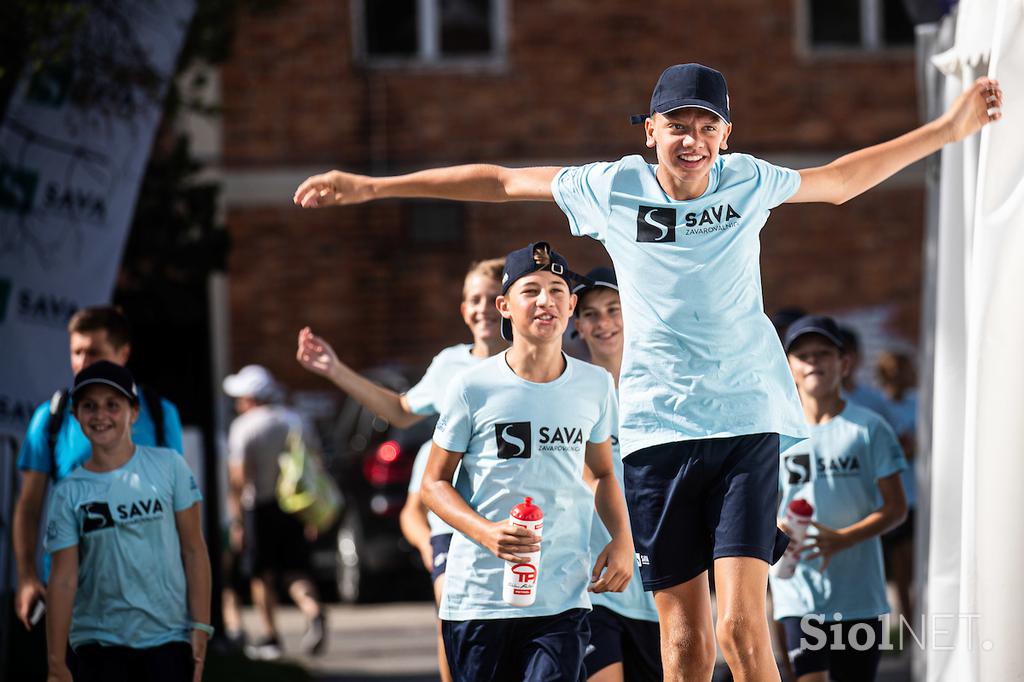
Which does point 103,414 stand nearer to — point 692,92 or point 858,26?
point 692,92

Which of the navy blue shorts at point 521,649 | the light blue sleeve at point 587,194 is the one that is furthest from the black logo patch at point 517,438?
the light blue sleeve at point 587,194

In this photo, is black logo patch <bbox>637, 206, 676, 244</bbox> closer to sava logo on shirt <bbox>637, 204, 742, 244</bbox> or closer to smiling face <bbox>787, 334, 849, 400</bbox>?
sava logo on shirt <bbox>637, 204, 742, 244</bbox>

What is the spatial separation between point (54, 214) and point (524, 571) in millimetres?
4850

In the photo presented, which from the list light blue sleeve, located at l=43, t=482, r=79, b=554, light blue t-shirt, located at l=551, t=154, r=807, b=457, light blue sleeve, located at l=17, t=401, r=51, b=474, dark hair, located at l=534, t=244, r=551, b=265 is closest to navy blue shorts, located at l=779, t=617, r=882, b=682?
light blue t-shirt, located at l=551, t=154, r=807, b=457

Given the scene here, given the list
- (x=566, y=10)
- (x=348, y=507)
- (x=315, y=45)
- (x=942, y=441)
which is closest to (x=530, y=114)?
(x=566, y=10)

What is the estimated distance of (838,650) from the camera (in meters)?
6.63

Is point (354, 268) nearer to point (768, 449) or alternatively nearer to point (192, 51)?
point (192, 51)

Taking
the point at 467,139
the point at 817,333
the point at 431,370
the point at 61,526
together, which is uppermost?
the point at 467,139

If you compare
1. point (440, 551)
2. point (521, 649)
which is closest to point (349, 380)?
point (440, 551)

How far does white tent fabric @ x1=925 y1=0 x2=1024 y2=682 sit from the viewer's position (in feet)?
20.1

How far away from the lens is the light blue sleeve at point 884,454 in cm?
690

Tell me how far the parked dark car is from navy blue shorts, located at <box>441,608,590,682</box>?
26.6 ft

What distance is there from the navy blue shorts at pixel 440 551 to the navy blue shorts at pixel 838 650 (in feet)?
4.65

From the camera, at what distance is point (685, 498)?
5.14 metres
